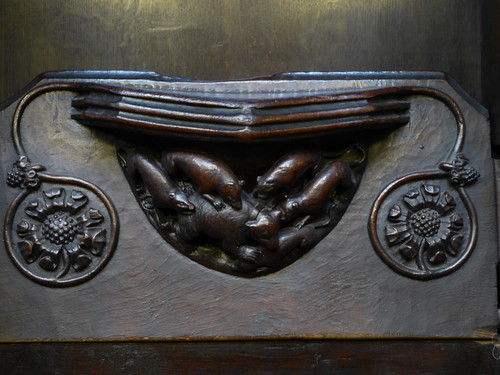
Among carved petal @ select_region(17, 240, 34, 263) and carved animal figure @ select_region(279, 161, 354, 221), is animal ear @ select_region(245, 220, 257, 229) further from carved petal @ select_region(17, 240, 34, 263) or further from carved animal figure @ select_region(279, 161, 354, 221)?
carved petal @ select_region(17, 240, 34, 263)

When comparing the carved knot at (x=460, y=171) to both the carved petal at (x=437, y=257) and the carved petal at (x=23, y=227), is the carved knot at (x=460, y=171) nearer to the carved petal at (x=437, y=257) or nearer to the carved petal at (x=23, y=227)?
the carved petal at (x=437, y=257)

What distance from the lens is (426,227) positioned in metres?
1.08

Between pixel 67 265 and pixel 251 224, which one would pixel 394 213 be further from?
pixel 67 265

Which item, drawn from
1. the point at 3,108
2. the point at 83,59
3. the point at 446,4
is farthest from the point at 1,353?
the point at 446,4

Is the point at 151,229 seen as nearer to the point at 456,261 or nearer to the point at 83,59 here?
the point at 83,59

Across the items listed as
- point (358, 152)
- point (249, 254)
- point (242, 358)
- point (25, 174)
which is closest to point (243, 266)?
point (249, 254)

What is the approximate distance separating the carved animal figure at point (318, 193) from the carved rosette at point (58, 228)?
0.81ft

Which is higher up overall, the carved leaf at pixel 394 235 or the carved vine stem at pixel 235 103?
the carved vine stem at pixel 235 103

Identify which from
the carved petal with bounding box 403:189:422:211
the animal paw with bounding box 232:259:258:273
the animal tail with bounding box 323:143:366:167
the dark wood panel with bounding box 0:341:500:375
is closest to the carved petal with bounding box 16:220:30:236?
the dark wood panel with bounding box 0:341:500:375

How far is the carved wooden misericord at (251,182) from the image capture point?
3.42 feet

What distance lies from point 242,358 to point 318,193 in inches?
9.9

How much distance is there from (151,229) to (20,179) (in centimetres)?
20

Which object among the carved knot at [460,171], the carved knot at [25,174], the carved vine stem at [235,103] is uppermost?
the carved vine stem at [235,103]

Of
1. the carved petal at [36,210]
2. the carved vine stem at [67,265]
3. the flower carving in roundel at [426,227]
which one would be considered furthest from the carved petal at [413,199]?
the carved petal at [36,210]
